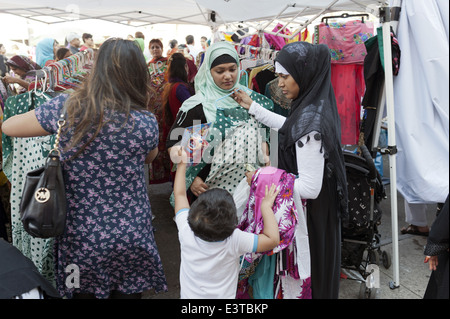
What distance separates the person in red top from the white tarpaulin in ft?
7.84

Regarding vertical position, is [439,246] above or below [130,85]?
below

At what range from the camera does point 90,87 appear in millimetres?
1552

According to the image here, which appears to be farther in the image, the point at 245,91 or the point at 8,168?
the point at 245,91

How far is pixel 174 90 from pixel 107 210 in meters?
2.47

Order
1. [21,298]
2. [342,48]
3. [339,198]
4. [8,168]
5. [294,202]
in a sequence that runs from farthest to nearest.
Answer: [342,48], [8,168], [339,198], [294,202], [21,298]

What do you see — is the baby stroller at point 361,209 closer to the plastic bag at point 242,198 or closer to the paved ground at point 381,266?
the paved ground at point 381,266

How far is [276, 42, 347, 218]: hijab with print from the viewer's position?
5.75 ft

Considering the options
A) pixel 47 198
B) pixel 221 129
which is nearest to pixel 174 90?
pixel 221 129

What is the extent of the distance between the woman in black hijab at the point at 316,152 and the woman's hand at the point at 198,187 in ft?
1.69

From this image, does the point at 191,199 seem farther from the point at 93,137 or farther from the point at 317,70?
the point at 317,70

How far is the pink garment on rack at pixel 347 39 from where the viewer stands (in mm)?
3930

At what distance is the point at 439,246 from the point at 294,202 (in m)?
0.64

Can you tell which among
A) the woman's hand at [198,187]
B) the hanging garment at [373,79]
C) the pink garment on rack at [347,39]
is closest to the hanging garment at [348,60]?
the pink garment on rack at [347,39]

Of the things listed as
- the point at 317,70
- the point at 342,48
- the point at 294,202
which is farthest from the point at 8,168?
the point at 342,48
